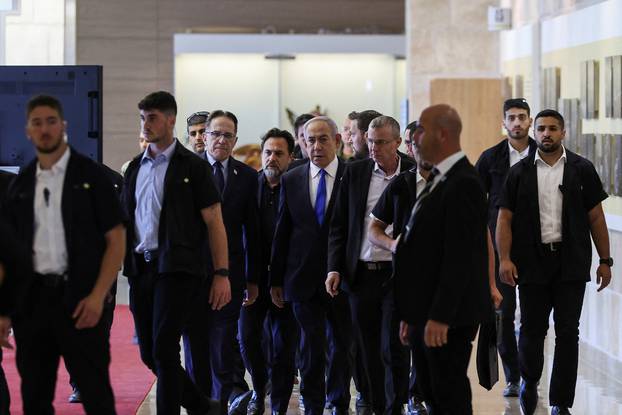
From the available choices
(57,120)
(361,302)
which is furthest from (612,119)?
(57,120)

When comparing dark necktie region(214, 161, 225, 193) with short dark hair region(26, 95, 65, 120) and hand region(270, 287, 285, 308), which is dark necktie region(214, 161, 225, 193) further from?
short dark hair region(26, 95, 65, 120)

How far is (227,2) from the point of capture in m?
17.5

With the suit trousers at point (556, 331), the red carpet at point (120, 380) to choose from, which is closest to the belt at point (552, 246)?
the suit trousers at point (556, 331)

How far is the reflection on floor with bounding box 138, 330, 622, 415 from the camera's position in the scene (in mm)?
7457

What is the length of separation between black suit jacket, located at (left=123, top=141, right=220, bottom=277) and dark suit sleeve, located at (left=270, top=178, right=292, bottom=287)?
990mm

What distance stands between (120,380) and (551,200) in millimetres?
3227

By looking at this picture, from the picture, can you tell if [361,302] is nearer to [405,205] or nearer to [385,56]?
[405,205]

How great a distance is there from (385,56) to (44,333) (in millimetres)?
12838

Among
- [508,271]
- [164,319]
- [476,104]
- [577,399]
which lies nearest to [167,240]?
[164,319]

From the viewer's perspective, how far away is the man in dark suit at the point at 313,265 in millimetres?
6805

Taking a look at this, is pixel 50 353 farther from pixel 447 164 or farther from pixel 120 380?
pixel 120 380

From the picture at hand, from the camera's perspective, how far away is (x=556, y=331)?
6.87 meters

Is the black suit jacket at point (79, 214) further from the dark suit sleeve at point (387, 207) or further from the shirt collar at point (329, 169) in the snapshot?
the shirt collar at point (329, 169)

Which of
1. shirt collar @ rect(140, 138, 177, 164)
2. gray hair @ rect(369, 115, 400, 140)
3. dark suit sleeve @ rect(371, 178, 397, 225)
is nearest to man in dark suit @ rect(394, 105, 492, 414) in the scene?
dark suit sleeve @ rect(371, 178, 397, 225)
